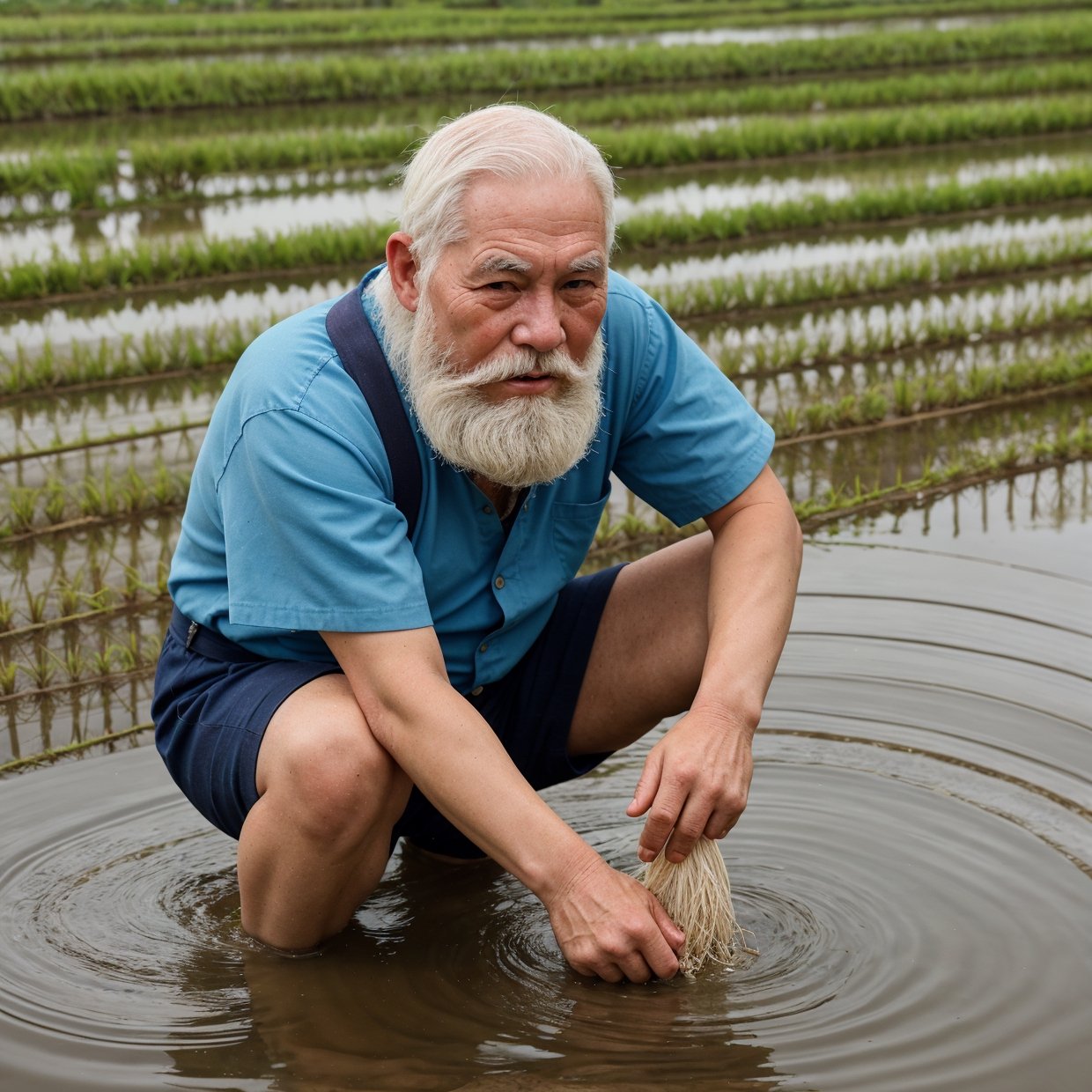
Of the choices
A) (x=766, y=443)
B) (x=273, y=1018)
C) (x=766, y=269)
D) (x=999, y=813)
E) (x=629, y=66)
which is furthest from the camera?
(x=629, y=66)

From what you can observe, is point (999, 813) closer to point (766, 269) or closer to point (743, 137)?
point (766, 269)

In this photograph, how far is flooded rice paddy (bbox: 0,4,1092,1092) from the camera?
6.41ft

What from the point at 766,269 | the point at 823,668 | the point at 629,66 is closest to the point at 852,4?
the point at 629,66

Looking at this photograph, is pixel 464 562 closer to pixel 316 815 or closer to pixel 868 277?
pixel 316 815

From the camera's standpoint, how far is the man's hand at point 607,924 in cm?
188

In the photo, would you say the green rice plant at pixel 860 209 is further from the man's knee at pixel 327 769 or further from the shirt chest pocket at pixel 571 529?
the man's knee at pixel 327 769

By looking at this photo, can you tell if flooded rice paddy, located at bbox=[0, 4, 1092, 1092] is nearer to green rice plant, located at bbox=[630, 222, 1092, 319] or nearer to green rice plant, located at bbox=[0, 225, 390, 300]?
green rice plant, located at bbox=[630, 222, 1092, 319]

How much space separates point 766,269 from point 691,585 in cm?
605

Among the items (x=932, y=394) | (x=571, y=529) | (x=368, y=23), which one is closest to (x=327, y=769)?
(x=571, y=529)

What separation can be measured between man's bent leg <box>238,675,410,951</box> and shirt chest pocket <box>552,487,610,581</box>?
1.34 feet

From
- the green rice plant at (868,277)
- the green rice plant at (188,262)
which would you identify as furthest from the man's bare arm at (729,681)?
the green rice plant at (188,262)

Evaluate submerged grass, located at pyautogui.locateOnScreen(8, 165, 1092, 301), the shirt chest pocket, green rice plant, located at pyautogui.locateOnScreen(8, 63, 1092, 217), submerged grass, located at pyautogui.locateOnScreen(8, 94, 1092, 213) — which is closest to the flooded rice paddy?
the shirt chest pocket

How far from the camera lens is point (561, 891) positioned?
74.4 inches

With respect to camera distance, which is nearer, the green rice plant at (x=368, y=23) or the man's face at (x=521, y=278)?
the man's face at (x=521, y=278)
